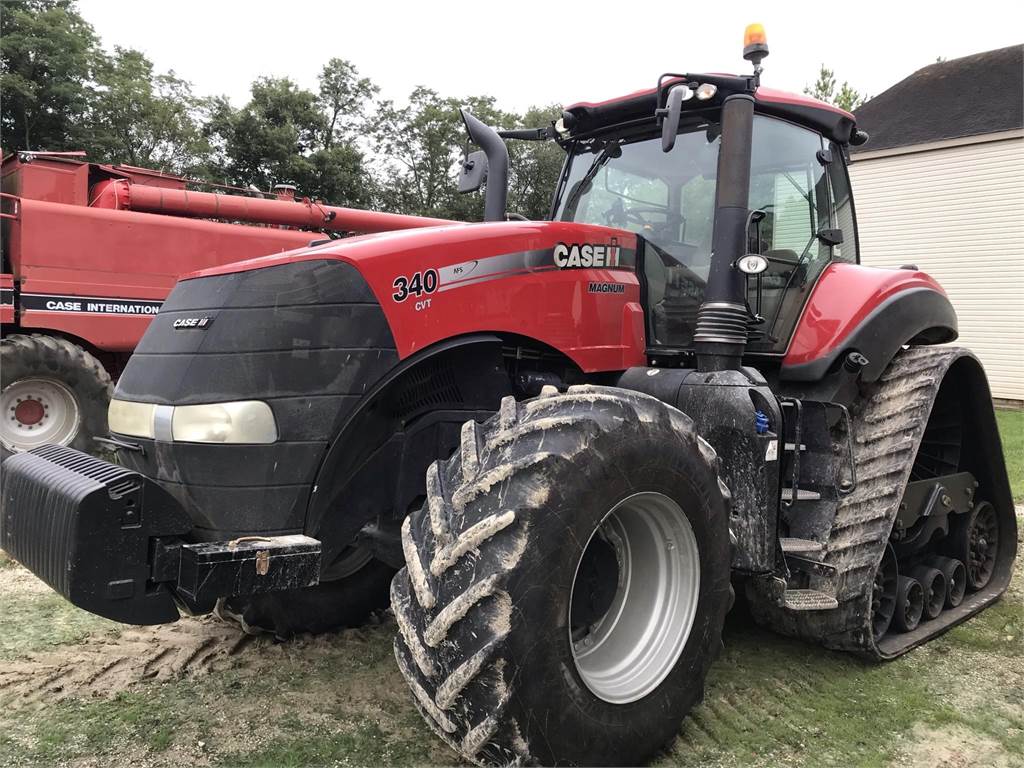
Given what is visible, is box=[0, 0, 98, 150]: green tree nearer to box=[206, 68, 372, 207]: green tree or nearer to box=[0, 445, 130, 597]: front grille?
box=[206, 68, 372, 207]: green tree

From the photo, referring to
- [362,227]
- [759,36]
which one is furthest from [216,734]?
[362,227]

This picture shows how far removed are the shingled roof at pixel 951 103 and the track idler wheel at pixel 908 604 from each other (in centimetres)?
1383

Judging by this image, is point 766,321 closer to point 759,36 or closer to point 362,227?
point 759,36

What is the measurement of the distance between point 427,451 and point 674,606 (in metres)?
1.02

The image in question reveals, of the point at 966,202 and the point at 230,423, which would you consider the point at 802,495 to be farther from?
the point at 966,202

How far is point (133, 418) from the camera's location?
258 centimetres

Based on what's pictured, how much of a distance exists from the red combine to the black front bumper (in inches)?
209

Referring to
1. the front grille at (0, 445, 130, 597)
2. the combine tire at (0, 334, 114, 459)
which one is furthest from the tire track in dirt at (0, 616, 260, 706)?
the combine tire at (0, 334, 114, 459)

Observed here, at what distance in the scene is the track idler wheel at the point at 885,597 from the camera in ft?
11.6

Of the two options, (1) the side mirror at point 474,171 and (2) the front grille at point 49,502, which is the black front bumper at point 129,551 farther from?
(1) the side mirror at point 474,171

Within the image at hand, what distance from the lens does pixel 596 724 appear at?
2.25 m

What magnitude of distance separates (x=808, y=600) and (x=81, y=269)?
712 cm

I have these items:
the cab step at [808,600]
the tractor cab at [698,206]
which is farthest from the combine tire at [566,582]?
the tractor cab at [698,206]

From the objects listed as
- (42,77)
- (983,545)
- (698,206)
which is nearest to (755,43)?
(698,206)
